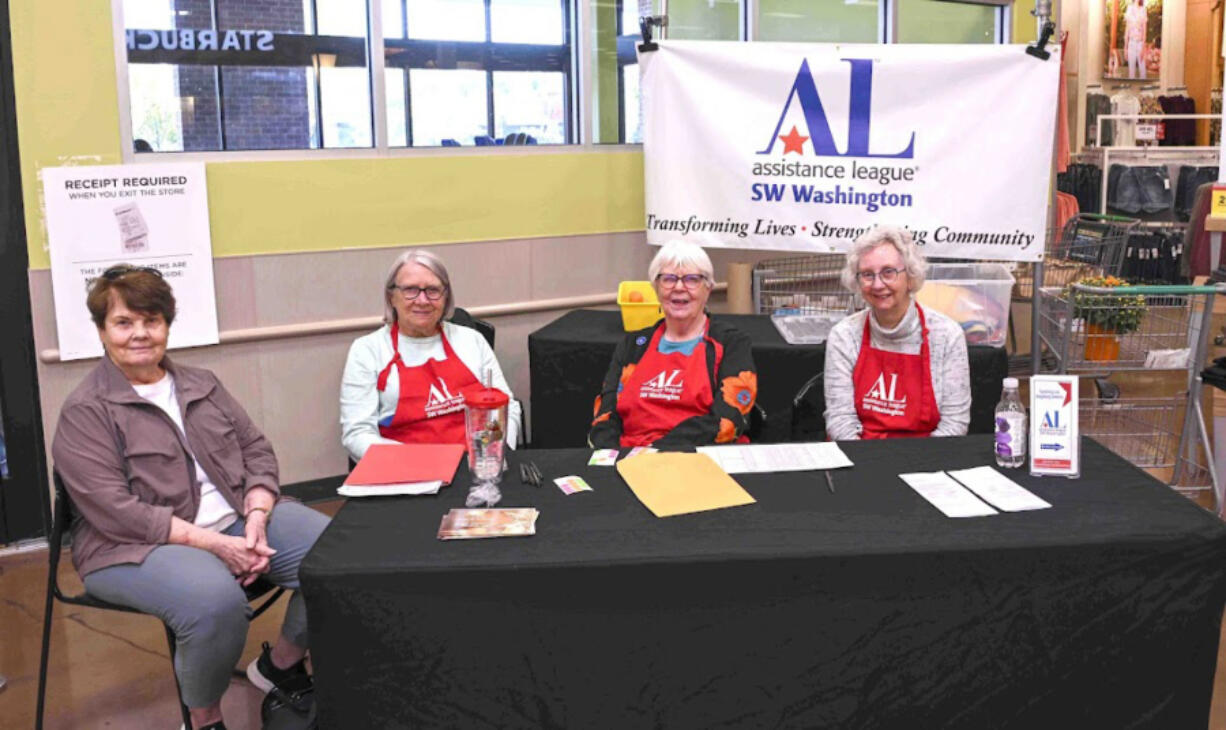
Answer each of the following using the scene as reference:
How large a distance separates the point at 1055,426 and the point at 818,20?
3.81 meters

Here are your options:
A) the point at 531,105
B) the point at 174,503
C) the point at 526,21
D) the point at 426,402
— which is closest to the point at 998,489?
the point at 426,402

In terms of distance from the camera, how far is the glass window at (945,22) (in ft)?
20.0

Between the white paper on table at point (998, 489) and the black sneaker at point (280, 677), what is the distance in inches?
66.1

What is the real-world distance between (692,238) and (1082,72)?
7.04 meters

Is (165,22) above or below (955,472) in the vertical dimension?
above

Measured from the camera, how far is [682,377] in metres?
3.33

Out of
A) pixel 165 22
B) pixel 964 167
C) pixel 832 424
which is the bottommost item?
pixel 832 424

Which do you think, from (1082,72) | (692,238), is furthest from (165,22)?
(1082,72)

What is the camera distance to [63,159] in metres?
3.92

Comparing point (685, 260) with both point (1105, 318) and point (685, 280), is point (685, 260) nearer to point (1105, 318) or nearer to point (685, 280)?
point (685, 280)

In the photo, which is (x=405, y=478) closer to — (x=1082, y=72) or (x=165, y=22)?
(x=165, y=22)

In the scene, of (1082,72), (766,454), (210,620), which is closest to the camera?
(210,620)

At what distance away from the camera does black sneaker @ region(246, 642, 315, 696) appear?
287 centimetres

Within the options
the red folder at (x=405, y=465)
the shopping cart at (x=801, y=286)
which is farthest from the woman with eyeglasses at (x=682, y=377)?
the shopping cart at (x=801, y=286)
